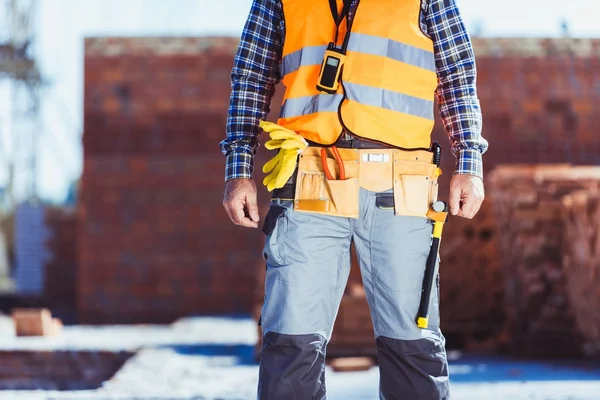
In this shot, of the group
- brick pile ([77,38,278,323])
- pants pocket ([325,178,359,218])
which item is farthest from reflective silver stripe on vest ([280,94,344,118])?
brick pile ([77,38,278,323])

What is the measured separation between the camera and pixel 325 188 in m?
2.46

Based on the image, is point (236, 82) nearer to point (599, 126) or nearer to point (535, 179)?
point (535, 179)

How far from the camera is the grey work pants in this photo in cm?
239

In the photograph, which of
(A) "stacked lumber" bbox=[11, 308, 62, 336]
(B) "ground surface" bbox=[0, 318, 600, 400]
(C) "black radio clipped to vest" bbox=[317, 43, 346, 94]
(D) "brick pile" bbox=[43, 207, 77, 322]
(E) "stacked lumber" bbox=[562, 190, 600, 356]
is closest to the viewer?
(C) "black radio clipped to vest" bbox=[317, 43, 346, 94]

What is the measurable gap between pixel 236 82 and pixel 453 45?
674 mm

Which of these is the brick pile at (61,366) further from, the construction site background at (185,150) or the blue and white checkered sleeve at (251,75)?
the blue and white checkered sleeve at (251,75)

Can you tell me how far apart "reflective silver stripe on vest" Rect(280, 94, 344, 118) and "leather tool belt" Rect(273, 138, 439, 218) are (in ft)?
0.37

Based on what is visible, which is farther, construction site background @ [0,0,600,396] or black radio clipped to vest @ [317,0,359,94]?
construction site background @ [0,0,600,396]

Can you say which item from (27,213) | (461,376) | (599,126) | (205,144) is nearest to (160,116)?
(205,144)

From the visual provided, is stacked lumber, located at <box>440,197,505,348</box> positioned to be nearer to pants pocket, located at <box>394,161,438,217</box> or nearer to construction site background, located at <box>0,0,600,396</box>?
construction site background, located at <box>0,0,600,396</box>

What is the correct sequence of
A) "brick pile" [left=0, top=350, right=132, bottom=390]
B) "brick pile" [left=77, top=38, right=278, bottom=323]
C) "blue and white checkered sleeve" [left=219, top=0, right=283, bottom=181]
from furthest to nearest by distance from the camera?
"brick pile" [left=77, top=38, right=278, bottom=323], "brick pile" [left=0, top=350, right=132, bottom=390], "blue and white checkered sleeve" [left=219, top=0, right=283, bottom=181]

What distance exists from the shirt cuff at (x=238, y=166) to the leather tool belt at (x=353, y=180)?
6.7 inches

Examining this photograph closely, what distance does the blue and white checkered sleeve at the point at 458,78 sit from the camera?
2594 mm

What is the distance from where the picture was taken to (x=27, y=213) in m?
12.3
